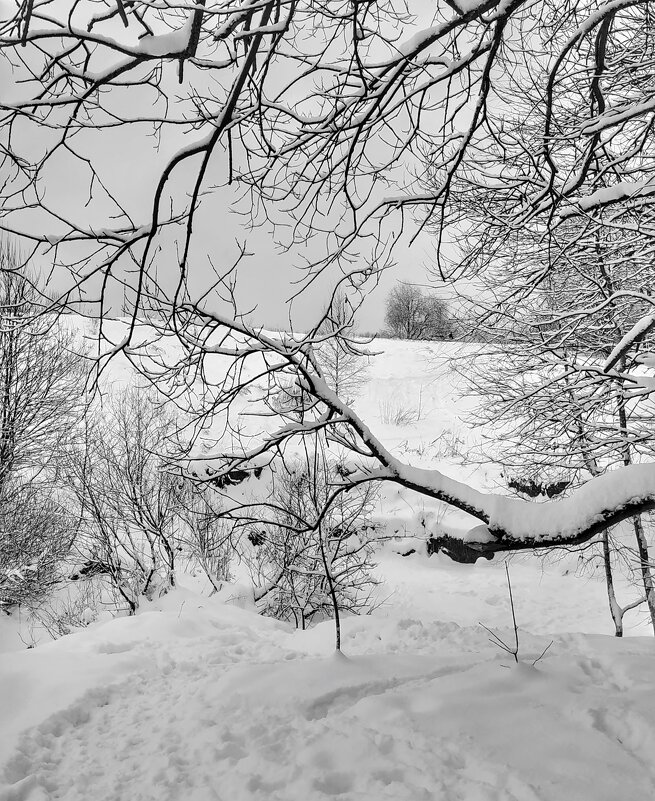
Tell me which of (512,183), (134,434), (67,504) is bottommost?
(67,504)

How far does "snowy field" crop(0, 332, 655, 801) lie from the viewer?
7.75 ft

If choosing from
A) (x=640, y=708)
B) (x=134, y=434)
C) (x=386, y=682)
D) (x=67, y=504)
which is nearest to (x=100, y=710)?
(x=386, y=682)

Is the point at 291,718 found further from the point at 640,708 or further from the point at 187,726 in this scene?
the point at 640,708

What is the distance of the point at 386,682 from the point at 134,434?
35.8ft

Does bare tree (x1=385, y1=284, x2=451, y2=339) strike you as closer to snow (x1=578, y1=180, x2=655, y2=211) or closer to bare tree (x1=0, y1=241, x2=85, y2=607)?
bare tree (x1=0, y1=241, x2=85, y2=607)

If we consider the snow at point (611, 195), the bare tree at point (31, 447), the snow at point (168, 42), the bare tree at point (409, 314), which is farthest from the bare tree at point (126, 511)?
the bare tree at point (409, 314)

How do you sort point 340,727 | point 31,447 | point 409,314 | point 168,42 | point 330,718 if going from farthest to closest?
point 409,314 → point 31,447 → point 330,718 → point 340,727 → point 168,42

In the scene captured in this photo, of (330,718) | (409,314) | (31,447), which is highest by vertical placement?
(409,314)

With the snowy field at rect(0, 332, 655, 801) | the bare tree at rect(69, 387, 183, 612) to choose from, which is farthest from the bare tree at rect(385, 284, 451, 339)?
the snowy field at rect(0, 332, 655, 801)

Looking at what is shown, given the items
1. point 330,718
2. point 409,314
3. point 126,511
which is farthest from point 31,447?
point 409,314

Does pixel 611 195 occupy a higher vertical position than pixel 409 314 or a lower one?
lower

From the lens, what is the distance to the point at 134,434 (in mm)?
12875

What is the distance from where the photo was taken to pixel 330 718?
9.87ft

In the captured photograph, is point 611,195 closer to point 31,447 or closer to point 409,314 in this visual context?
point 31,447
